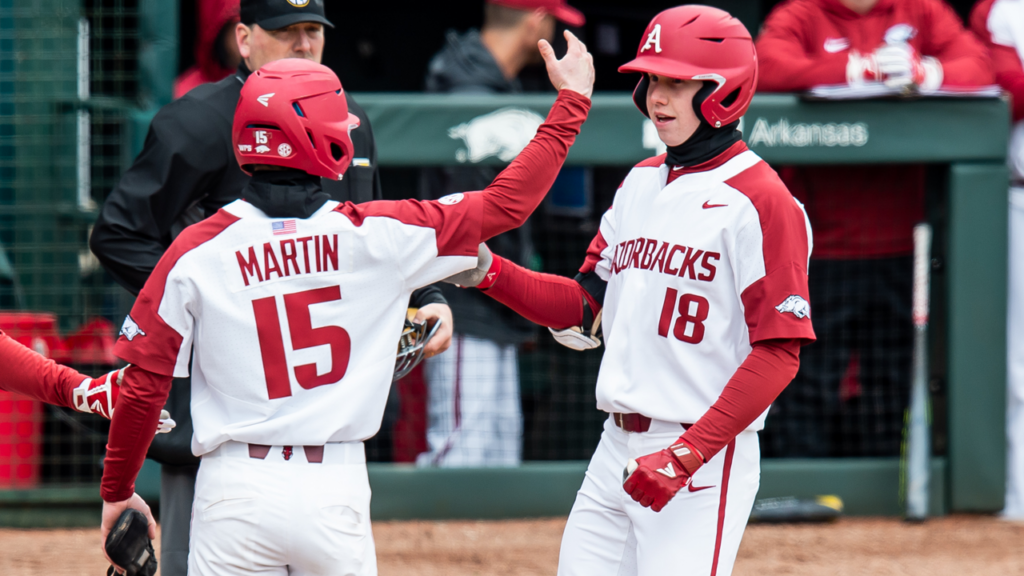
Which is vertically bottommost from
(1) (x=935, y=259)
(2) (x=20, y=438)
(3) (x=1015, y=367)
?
(2) (x=20, y=438)

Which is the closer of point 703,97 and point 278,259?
point 278,259

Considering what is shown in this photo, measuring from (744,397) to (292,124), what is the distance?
1.04 meters

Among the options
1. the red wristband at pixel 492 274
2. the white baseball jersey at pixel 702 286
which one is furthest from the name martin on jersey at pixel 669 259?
the red wristband at pixel 492 274

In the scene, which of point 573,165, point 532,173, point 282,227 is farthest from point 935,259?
point 282,227

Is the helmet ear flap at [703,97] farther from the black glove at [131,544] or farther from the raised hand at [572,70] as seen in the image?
the black glove at [131,544]

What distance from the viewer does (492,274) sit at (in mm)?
2521

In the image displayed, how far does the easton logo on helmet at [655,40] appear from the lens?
2.44 meters

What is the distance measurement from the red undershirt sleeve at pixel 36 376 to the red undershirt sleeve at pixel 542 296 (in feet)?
3.17

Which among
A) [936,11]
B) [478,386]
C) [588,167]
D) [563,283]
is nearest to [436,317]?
[563,283]

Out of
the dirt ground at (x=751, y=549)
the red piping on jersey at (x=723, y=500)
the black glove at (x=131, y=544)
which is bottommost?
the dirt ground at (x=751, y=549)

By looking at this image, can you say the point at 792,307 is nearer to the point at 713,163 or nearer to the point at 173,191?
the point at 713,163

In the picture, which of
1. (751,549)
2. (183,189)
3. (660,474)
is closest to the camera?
(660,474)

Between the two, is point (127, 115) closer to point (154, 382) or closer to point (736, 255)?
point (154, 382)

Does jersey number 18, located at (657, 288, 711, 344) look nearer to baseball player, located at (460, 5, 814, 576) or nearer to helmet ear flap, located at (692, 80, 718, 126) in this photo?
baseball player, located at (460, 5, 814, 576)
